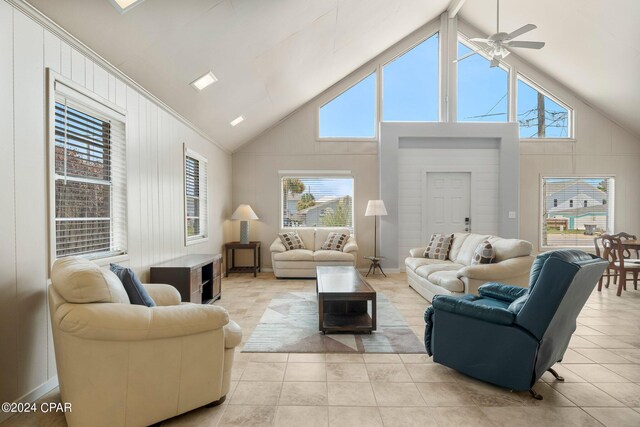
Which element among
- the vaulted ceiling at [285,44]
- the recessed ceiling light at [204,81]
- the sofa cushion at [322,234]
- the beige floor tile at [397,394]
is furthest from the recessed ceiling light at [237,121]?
the beige floor tile at [397,394]

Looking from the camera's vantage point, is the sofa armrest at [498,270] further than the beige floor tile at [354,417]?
Yes

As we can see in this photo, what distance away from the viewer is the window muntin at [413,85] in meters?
6.99

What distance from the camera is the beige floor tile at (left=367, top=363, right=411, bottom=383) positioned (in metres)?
2.44

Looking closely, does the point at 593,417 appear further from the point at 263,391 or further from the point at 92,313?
the point at 92,313

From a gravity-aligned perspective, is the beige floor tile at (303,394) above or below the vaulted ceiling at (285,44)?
below

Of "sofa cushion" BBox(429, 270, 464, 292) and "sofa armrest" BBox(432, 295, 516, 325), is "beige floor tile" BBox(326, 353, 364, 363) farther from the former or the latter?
"sofa cushion" BBox(429, 270, 464, 292)

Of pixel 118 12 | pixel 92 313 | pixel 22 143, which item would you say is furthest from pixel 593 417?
pixel 118 12

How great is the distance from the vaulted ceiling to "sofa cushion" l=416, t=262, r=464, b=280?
10.9ft

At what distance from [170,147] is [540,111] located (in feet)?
23.4

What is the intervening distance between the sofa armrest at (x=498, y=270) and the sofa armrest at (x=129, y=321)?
2.93 m

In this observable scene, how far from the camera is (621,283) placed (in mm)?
4887

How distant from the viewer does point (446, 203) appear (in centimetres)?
684

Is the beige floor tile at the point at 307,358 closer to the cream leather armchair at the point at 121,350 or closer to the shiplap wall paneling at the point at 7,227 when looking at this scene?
the cream leather armchair at the point at 121,350

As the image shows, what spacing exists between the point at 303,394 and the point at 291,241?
427 centimetres
